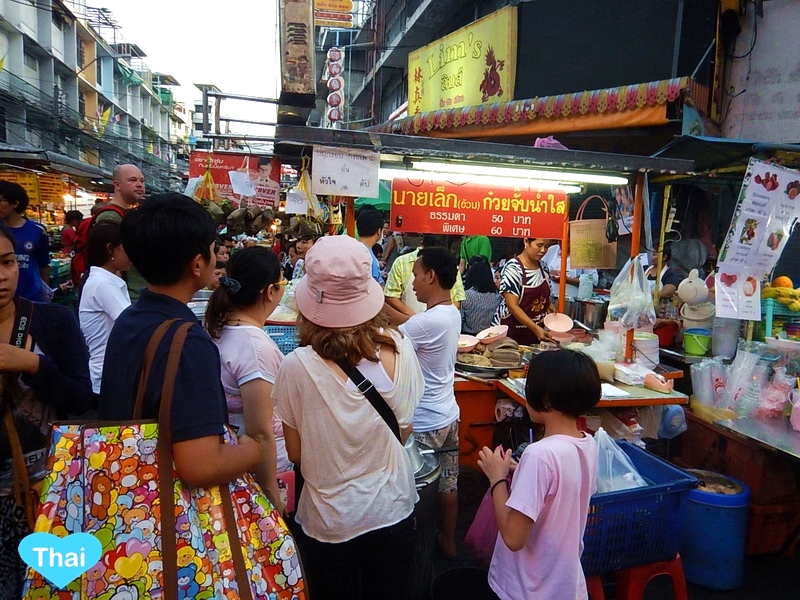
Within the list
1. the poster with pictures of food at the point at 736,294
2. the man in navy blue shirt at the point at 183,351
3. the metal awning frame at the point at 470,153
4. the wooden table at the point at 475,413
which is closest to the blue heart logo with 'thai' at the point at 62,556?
the man in navy blue shirt at the point at 183,351

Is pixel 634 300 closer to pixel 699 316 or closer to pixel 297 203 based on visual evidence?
pixel 699 316

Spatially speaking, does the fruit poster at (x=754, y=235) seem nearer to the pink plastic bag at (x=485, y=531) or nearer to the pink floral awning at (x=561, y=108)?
the pink plastic bag at (x=485, y=531)

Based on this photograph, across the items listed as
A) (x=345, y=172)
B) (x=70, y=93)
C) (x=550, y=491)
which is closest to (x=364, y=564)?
(x=550, y=491)

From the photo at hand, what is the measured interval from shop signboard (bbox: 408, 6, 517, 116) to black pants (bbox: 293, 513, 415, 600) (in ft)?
30.0

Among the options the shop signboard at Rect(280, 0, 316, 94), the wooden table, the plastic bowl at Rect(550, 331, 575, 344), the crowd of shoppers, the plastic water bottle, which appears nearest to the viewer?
the crowd of shoppers

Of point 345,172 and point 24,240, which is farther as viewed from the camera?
point 24,240

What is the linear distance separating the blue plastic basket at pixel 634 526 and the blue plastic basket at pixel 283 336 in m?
2.40

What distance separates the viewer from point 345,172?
355 cm

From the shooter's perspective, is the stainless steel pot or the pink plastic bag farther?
the stainless steel pot

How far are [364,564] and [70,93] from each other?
39258 millimetres

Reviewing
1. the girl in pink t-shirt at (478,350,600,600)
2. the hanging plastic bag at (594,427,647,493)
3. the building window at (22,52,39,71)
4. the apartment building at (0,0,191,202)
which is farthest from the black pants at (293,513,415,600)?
the building window at (22,52,39,71)

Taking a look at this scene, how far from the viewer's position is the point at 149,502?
131 cm

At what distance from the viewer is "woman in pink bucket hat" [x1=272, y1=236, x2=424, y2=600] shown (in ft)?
6.05

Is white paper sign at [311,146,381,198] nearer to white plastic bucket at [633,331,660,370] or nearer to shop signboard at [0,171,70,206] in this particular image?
white plastic bucket at [633,331,660,370]
